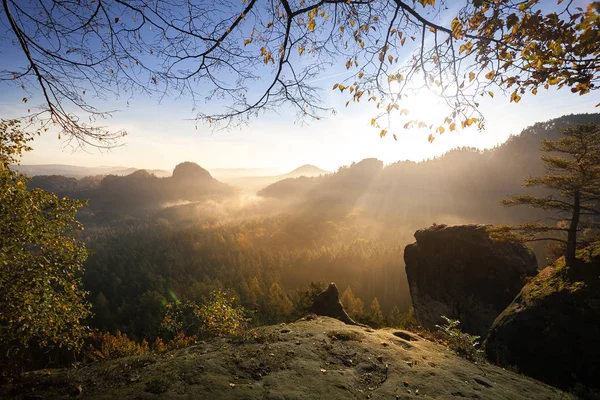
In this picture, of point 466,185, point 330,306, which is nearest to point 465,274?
point 330,306

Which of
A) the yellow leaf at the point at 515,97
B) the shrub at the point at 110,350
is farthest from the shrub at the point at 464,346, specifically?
the shrub at the point at 110,350

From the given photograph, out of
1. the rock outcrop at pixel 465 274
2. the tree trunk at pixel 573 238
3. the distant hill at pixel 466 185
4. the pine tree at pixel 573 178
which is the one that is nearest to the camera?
the pine tree at pixel 573 178

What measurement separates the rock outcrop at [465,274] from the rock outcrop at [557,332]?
4557 millimetres

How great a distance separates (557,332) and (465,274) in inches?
370

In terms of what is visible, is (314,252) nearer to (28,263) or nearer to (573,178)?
(573,178)

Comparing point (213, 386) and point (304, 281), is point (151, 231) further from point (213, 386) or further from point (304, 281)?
point (213, 386)

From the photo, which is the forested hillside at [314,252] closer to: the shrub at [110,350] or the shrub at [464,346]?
the shrub at [110,350]

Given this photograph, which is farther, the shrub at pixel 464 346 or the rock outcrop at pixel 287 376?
the shrub at pixel 464 346

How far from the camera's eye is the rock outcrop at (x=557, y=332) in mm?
9500

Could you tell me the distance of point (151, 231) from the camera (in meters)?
172

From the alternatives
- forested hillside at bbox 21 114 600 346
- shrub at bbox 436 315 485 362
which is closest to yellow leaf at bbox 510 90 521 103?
shrub at bbox 436 315 485 362

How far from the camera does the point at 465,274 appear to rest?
19.8 metres

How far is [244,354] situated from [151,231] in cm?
19578

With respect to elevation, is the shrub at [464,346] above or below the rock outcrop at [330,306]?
above
